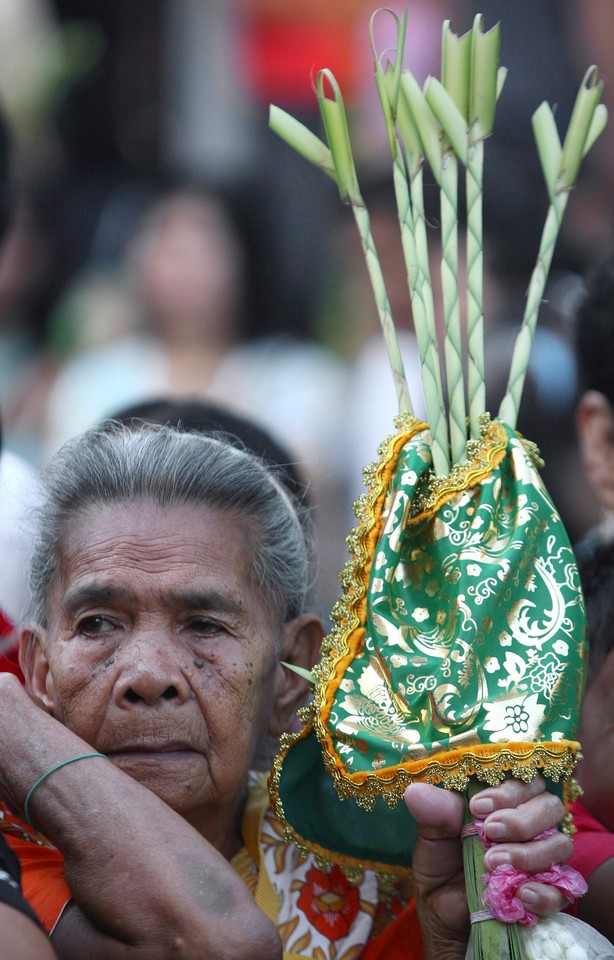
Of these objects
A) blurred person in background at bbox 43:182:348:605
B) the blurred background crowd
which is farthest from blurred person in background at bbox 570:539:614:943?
blurred person in background at bbox 43:182:348:605

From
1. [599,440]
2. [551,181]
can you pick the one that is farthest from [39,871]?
[599,440]

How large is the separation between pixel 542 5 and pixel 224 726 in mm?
4725

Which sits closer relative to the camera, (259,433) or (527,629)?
(527,629)

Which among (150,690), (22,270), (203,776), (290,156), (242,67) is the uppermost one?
(242,67)

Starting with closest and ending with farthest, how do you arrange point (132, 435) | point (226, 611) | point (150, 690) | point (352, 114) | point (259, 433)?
point (150, 690) < point (226, 611) < point (132, 435) < point (259, 433) < point (352, 114)

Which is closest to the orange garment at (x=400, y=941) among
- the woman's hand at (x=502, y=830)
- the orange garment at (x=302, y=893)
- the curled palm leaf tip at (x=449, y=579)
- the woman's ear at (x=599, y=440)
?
the orange garment at (x=302, y=893)

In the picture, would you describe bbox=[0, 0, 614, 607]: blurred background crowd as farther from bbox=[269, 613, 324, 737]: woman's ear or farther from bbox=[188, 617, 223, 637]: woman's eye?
bbox=[188, 617, 223, 637]: woman's eye

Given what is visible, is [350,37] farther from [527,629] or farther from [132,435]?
[527,629]

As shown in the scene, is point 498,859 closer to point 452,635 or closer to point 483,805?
point 483,805

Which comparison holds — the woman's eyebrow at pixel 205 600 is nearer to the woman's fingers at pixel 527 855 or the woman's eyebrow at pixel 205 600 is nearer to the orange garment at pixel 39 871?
the orange garment at pixel 39 871

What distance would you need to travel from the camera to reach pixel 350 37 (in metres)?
6.35

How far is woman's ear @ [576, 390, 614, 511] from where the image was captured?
3578 mm

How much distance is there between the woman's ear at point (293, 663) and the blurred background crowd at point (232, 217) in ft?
5.91

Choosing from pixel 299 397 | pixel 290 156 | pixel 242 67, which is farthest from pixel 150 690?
pixel 242 67
